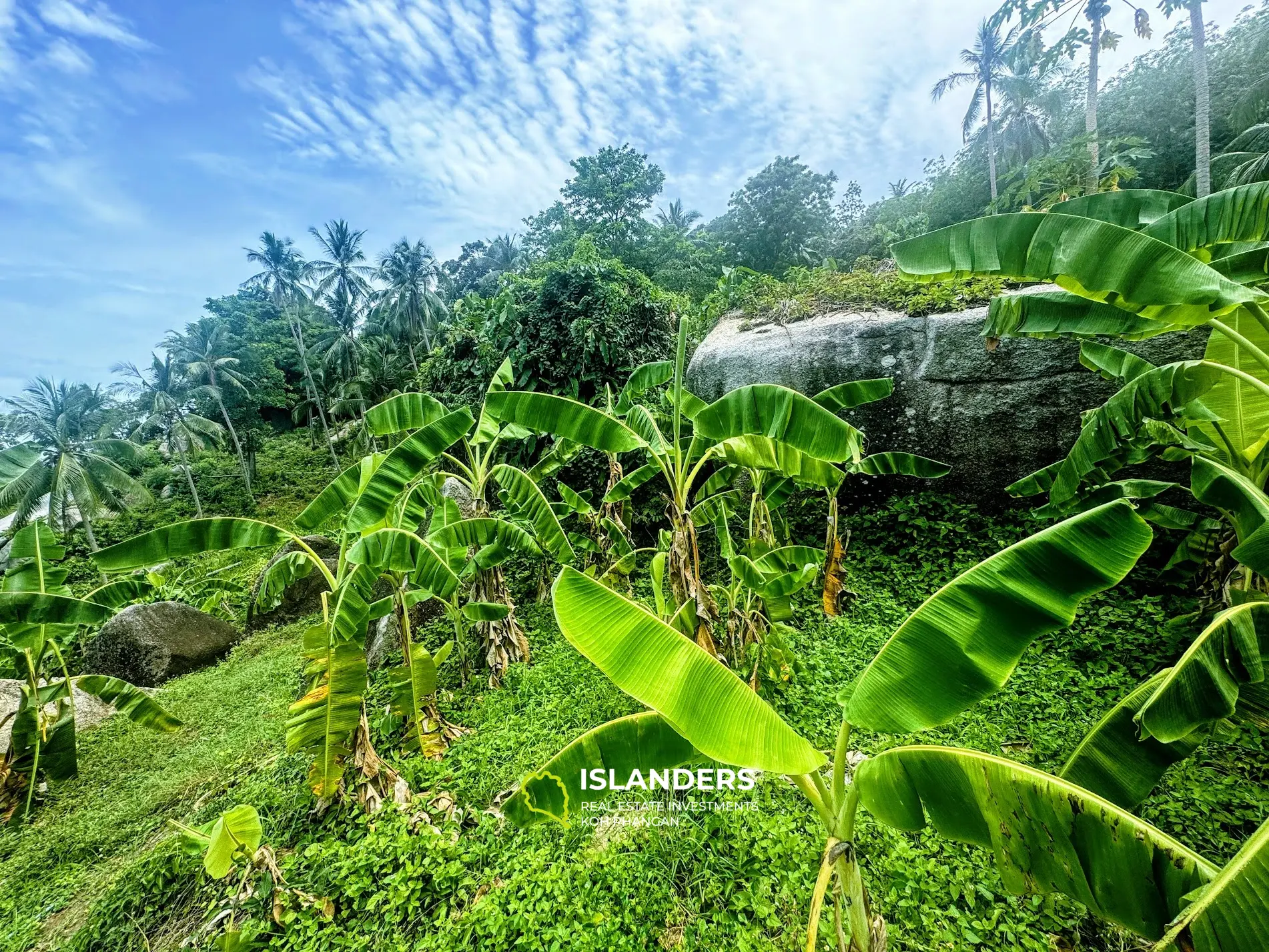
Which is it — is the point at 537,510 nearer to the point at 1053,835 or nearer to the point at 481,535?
the point at 481,535

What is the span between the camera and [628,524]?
6488 mm

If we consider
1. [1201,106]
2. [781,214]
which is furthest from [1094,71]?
[781,214]

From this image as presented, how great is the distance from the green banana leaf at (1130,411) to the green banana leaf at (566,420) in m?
3.14

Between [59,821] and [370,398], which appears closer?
[59,821]

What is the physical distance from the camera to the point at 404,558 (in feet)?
11.0

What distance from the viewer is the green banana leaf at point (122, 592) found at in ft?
12.8

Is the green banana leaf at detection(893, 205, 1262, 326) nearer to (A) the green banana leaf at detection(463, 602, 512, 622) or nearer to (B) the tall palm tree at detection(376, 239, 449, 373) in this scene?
(A) the green banana leaf at detection(463, 602, 512, 622)

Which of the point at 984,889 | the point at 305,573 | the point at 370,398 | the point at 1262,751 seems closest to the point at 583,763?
the point at 984,889

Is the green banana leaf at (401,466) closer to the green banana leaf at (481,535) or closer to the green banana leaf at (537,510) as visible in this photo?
the green banana leaf at (481,535)

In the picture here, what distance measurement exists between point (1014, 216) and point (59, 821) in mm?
8417

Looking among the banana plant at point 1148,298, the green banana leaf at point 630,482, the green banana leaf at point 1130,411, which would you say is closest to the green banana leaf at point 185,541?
the green banana leaf at point 630,482

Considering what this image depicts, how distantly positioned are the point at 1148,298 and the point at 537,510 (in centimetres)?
407

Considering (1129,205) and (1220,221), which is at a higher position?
(1129,205)

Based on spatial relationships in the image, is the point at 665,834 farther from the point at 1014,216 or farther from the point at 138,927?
the point at 1014,216
